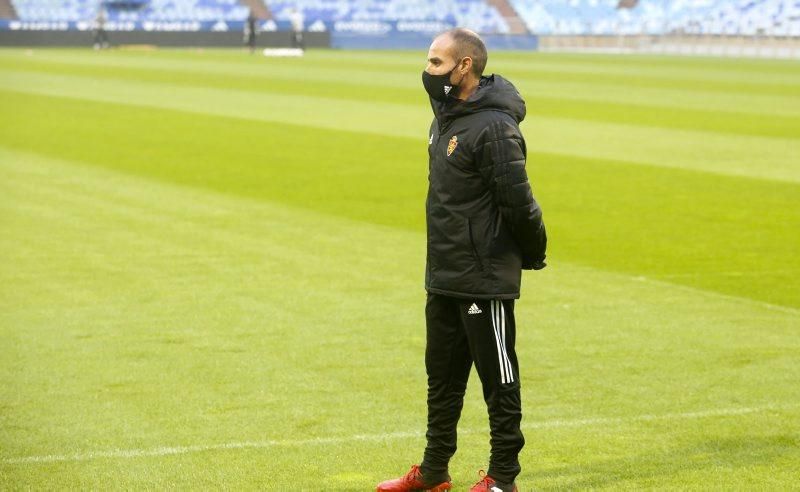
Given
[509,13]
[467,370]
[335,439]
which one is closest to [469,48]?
[467,370]

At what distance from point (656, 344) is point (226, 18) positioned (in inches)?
2940

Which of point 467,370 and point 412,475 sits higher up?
point 467,370

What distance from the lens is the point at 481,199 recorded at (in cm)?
636

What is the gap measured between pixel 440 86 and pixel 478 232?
63cm

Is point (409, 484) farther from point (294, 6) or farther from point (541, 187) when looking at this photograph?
point (294, 6)

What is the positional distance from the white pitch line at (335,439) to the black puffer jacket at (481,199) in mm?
1563

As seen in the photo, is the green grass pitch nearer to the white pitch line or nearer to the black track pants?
the white pitch line

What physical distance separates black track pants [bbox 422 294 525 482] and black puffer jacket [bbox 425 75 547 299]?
0.12 m

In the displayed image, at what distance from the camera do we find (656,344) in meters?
10.1

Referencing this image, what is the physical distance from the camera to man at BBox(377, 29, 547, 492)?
625cm

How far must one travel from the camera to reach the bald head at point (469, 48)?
625 centimetres

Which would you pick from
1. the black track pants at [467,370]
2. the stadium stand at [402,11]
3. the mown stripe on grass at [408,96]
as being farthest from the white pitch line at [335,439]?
the stadium stand at [402,11]

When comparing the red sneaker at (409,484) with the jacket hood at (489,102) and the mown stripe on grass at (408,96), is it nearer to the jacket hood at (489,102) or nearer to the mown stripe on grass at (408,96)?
the jacket hood at (489,102)

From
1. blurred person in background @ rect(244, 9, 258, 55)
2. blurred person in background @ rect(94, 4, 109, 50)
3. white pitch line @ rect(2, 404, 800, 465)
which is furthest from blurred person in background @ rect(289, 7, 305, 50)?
white pitch line @ rect(2, 404, 800, 465)
